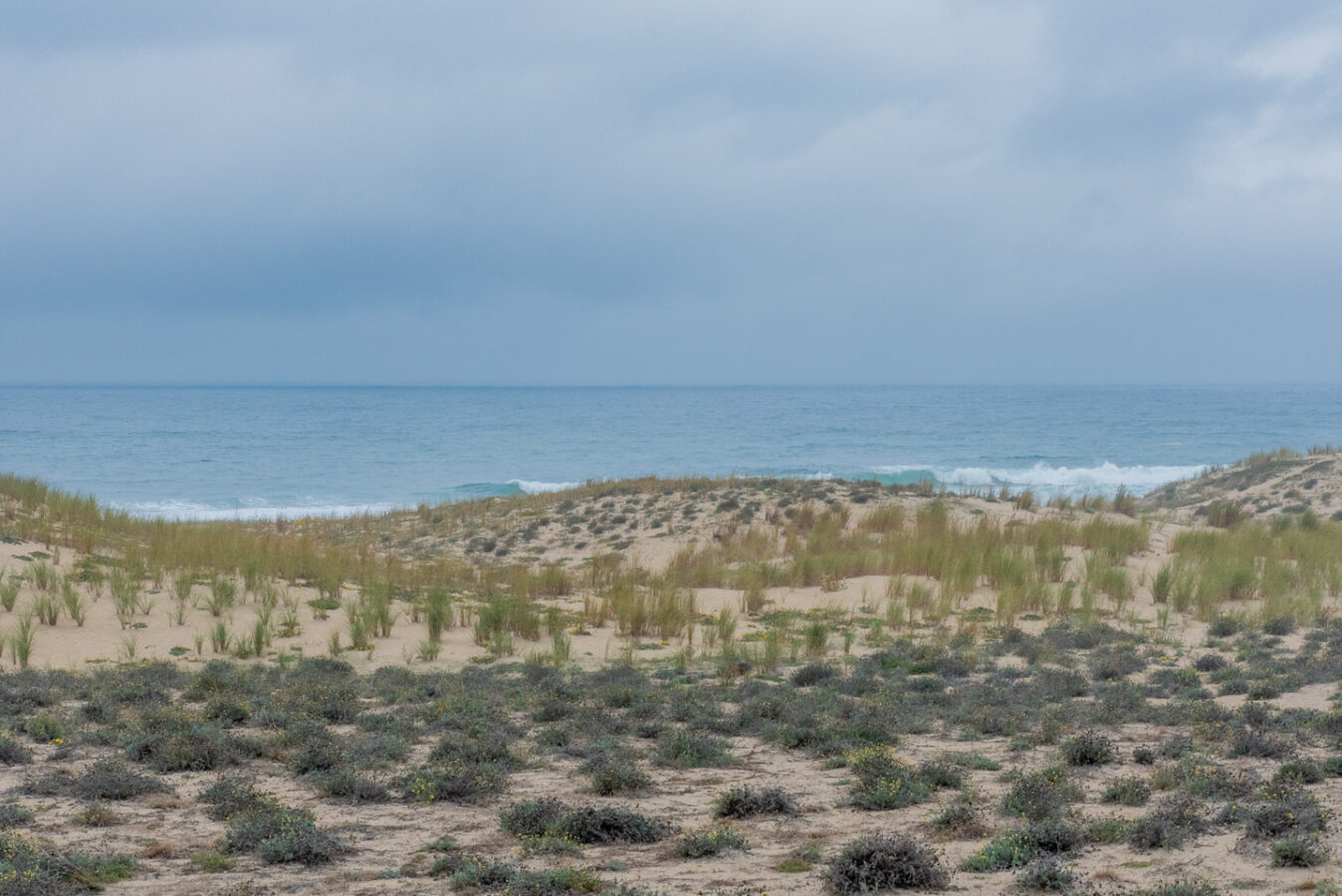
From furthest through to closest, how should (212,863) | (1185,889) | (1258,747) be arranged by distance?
(1258,747) → (212,863) → (1185,889)

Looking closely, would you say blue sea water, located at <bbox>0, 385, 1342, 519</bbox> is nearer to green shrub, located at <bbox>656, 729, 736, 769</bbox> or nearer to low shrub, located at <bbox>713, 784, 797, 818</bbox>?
green shrub, located at <bbox>656, 729, 736, 769</bbox>

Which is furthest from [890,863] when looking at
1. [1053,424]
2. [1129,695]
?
[1053,424]

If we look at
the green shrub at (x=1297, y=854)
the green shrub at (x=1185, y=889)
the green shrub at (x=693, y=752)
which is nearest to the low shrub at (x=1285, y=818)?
the green shrub at (x=1297, y=854)

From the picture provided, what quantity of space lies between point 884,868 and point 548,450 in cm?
5614

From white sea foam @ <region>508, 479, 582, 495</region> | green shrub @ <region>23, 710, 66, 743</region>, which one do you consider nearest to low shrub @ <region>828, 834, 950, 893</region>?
green shrub @ <region>23, 710, 66, 743</region>

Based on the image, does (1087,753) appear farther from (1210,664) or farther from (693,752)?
(1210,664)

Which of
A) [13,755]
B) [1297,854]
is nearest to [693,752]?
[1297,854]

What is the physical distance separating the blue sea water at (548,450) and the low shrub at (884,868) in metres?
33.0

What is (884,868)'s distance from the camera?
4883mm

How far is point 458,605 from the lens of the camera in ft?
45.6

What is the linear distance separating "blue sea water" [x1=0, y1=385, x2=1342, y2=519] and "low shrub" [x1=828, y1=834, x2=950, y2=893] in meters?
33.0

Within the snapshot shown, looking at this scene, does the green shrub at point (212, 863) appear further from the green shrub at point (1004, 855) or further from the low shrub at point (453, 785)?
the green shrub at point (1004, 855)

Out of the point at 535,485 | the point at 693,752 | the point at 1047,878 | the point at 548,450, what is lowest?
the point at 535,485

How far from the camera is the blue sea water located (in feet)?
142
